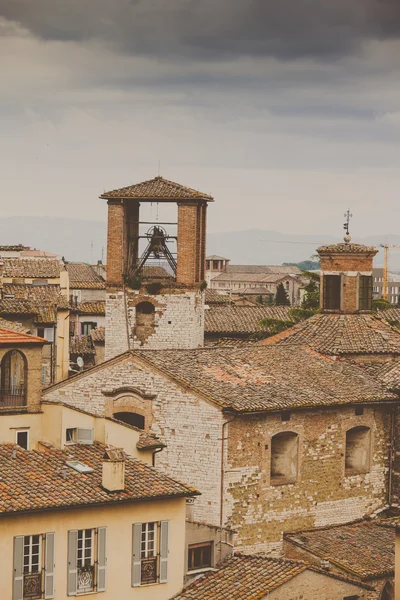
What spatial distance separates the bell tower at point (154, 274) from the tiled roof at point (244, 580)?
1367 centimetres

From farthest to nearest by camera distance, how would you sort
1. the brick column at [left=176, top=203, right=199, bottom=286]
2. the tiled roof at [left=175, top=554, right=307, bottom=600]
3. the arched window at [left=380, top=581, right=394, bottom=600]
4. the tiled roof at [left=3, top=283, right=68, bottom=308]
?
the tiled roof at [left=3, top=283, right=68, bottom=308], the brick column at [left=176, top=203, right=199, bottom=286], the arched window at [left=380, top=581, right=394, bottom=600], the tiled roof at [left=175, top=554, right=307, bottom=600]

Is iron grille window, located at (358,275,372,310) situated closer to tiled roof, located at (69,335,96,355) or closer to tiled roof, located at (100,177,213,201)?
tiled roof, located at (100,177,213,201)

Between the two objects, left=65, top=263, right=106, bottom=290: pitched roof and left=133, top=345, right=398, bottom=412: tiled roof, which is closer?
left=133, top=345, right=398, bottom=412: tiled roof

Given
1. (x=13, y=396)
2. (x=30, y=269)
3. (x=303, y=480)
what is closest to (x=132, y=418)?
(x=13, y=396)

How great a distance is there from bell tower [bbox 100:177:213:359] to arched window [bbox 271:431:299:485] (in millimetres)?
9465

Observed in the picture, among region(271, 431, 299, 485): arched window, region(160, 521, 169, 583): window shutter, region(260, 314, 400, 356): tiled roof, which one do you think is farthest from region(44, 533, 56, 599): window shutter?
region(260, 314, 400, 356): tiled roof

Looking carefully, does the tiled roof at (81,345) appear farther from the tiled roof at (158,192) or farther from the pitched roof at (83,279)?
the tiled roof at (158,192)

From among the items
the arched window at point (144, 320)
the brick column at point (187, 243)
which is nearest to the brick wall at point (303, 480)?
the arched window at point (144, 320)

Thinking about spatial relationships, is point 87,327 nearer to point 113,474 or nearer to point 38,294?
point 38,294

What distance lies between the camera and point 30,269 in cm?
7144

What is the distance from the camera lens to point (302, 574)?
28641mm

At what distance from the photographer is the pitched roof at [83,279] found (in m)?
88.3

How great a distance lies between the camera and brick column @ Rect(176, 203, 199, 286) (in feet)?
143

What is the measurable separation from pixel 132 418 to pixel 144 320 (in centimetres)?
907
